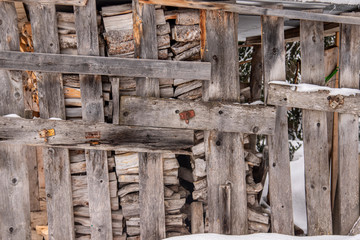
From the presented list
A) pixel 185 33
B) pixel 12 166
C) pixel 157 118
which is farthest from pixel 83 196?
pixel 185 33

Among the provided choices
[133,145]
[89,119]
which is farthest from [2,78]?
[133,145]

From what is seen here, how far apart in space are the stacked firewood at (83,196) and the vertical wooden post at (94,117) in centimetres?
8

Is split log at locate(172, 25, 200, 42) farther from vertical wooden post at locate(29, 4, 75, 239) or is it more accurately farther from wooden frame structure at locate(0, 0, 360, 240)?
vertical wooden post at locate(29, 4, 75, 239)

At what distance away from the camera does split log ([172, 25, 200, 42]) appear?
10.1ft

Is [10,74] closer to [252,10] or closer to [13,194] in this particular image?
[13,194]

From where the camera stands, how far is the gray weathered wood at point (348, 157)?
3.41 metres

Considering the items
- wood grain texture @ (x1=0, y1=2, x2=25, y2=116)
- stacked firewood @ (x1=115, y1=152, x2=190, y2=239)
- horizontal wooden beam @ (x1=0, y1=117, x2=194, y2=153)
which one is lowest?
stacked firewood @ (x1=115, y1=152, x2=190, y2=239)

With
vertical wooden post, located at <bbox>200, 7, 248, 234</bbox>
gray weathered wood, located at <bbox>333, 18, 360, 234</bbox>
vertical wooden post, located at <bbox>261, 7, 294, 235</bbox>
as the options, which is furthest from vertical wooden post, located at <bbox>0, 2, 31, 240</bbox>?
gray weathered wood, located at <bbox>333, 18, 360, 234</bbox>

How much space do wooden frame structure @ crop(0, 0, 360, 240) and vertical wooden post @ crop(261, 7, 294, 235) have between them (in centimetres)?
1

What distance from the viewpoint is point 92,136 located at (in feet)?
9.96

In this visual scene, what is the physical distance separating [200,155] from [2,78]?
6.95 feet

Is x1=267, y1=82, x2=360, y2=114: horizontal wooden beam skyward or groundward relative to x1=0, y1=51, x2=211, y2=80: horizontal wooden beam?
groundward

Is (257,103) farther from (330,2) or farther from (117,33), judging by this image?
(117,33)

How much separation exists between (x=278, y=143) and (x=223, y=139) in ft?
2.04
